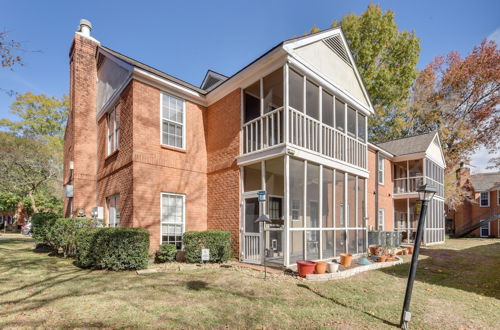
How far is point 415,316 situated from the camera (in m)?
5.39

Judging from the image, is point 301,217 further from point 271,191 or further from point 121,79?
point 121,79

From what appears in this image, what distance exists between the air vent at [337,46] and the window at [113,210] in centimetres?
1036

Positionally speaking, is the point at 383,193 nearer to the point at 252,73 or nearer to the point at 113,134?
the point at 252,73

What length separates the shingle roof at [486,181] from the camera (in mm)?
31828

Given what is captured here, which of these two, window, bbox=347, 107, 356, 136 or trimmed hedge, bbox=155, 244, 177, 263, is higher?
window, bbox=347, 107, 356, 136

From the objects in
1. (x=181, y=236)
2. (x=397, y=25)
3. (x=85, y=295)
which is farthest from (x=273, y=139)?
(x=397, y=25)

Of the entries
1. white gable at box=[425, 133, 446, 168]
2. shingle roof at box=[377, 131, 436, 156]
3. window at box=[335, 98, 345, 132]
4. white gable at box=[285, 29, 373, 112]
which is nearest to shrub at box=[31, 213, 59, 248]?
white gable at box=[285, 29, 373, 112]

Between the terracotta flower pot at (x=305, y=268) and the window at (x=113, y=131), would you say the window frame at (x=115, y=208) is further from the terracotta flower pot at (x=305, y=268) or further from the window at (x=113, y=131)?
the terracotta flower pot at (x=305, y=268)

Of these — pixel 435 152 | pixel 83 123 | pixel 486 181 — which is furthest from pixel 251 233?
pixel 486 181

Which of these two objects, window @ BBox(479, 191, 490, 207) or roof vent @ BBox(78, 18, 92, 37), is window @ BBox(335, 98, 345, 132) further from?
window @ BBox(479, 191, 490, 207)

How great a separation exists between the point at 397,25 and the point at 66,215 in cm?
2863

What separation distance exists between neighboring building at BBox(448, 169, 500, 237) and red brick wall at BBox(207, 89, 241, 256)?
2972 cm

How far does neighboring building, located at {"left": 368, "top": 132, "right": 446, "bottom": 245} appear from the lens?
17.6 meters

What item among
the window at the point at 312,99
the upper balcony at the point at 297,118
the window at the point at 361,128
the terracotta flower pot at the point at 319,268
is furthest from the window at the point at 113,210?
the window at the point at 361,128
